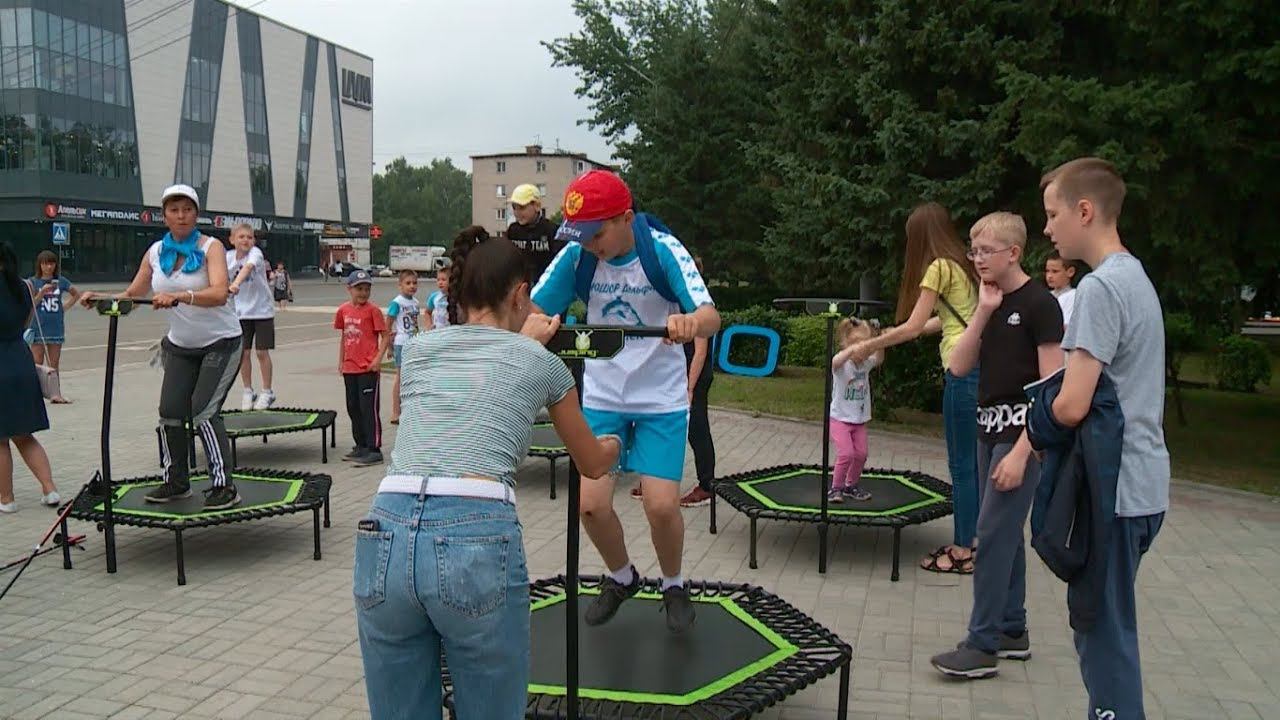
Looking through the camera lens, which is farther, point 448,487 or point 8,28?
point 8,28

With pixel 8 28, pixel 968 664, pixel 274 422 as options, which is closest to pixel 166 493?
pixel 274 422

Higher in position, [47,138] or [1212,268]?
[47,138]

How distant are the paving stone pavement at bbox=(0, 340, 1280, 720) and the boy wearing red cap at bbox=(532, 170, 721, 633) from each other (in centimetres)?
81

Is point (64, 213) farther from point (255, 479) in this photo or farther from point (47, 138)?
point (255, 479)

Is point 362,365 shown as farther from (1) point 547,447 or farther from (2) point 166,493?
(2) point 166,493

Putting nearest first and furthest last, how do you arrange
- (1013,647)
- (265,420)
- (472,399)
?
1. (472,399)
2. (1013,647)
3. (265,420)

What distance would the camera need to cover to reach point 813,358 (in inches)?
579

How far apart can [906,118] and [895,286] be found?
1649mm

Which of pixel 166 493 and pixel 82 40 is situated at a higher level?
pixel 82 40

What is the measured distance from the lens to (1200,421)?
11.6 m

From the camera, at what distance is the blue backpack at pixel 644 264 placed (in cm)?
375

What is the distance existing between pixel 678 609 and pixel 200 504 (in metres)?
3.08

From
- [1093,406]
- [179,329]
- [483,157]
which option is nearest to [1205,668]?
[1093,406]

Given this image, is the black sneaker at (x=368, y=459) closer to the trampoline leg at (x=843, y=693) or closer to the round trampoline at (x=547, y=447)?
the round trampoline at (x=547, y=447)
